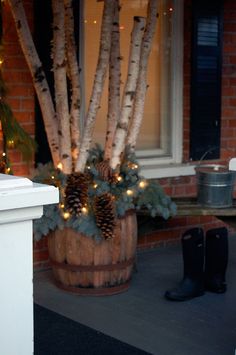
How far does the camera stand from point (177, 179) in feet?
21.4

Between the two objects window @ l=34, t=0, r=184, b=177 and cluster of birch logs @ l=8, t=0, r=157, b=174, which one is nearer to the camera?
cluster of birch logs @ l=8, t=0, r=157, b=174

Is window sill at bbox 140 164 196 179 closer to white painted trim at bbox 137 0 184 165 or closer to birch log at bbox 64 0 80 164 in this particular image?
white painted trim at bbox 137 0 184 165

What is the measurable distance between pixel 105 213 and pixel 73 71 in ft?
3.42

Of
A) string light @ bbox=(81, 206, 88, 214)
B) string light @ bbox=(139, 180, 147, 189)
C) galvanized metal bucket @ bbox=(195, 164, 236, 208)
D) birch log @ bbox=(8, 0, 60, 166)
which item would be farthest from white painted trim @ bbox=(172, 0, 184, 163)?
string light @ bbox=(81, 206, 88, 214)

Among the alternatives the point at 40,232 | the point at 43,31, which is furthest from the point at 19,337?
the point at 43,31

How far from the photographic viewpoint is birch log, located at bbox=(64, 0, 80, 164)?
4973mm

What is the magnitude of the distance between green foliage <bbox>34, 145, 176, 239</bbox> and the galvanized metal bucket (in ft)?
0.92

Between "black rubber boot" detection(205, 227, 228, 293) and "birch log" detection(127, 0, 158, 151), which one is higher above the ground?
"birch log" detection(127, 0, 158, 151)

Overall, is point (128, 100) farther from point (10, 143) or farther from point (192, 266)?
point (192, 266)

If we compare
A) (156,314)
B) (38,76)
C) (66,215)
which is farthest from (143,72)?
(156,314)

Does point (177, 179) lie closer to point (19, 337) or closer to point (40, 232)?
point (40, 232)

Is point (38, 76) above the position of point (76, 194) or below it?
above

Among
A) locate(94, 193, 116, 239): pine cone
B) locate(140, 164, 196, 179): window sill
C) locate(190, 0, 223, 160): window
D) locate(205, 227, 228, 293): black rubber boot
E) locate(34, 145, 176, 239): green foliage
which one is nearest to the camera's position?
locate(94, 193, 116, 239): pine cone

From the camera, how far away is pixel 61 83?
4.90m
